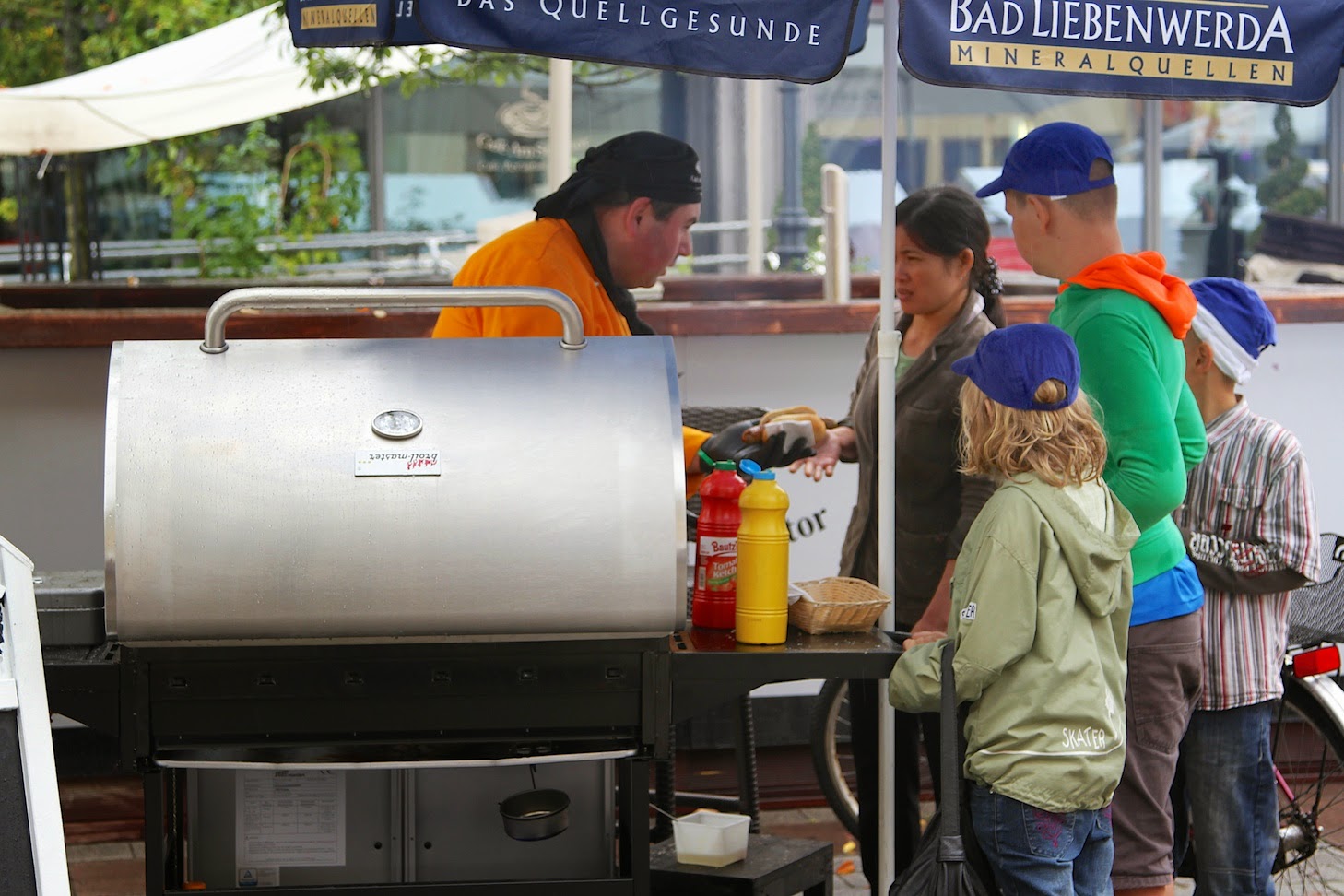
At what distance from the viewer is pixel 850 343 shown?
201 inches

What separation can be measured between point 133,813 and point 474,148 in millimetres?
7662

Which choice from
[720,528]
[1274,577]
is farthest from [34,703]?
[1274,577]

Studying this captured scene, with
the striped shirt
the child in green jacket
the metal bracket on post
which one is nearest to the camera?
the child in green jacket

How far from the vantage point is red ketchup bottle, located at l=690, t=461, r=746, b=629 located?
2.89m

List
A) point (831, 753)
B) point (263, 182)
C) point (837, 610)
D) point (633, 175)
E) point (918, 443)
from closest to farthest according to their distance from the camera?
point (837, 610)
point (633, 175)
point (918, 443)
point (831, 753)
point (263, 182)

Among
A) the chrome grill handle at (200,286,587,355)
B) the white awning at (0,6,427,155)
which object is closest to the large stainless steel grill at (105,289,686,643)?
the chrome grill handle at (200,286,587,355)

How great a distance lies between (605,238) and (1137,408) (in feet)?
3.99

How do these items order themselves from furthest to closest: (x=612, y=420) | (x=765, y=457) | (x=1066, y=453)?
1. (x=765, y=457)
2. (x=1066, y=453)
3. (x=612, y=420)

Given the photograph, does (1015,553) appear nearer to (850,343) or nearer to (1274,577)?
(1274,577)

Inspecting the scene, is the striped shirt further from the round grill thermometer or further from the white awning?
the white awning

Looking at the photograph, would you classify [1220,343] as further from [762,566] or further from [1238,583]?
[762,566]

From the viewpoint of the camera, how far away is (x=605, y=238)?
347 cm

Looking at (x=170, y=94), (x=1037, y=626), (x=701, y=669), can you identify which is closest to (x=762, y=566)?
(x=701, y=669)

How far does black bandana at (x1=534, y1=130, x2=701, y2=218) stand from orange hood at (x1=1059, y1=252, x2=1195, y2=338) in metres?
0.87
